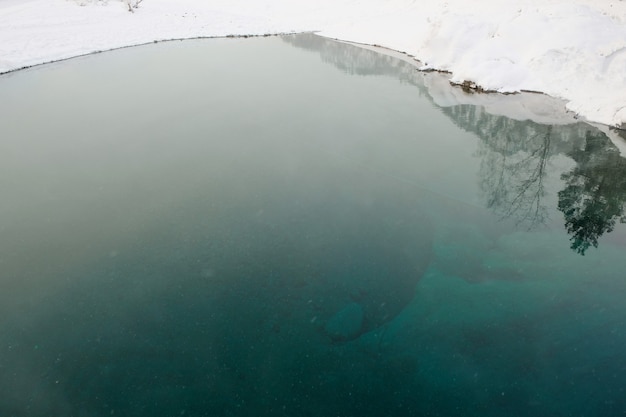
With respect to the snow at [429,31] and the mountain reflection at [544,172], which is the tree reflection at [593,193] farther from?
the snow at [429,31]

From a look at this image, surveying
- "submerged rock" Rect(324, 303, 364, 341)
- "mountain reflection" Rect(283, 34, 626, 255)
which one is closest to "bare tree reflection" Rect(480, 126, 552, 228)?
"mountain reflection" Rect(283, 34, 626, 255)

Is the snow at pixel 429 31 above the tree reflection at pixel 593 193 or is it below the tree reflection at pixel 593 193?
above

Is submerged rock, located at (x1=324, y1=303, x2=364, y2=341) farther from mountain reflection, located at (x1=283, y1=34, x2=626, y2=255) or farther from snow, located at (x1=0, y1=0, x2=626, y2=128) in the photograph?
snow, located at (x1=0, y1=0, x2=626, y2=128)

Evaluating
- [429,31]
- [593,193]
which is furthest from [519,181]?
[429,31]

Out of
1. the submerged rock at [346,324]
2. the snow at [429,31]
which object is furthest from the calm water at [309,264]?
the snow at [429,31]

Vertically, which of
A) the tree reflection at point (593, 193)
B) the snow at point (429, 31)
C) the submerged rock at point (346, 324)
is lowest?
the submerged rock at point (346, 324)

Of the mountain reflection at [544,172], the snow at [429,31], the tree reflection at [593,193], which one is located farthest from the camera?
the snow at [429,31]

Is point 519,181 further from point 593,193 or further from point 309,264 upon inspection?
point 309,264
